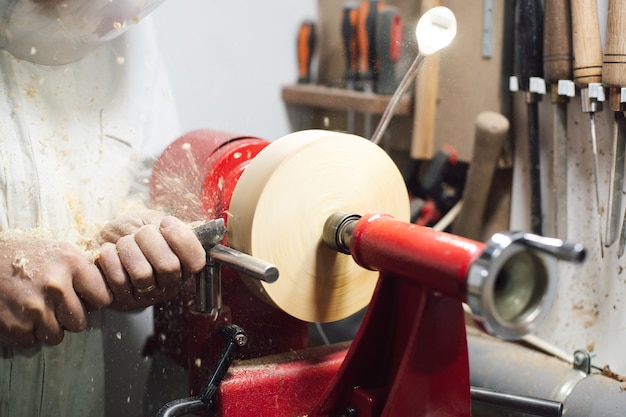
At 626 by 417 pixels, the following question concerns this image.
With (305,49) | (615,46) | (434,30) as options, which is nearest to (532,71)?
(615,46)

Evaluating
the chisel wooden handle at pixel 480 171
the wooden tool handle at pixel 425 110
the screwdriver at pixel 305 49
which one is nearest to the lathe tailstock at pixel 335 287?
the chisel wooden handle at pixel 480 171

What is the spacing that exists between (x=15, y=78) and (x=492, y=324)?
0.98 metres

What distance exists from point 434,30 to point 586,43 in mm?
404

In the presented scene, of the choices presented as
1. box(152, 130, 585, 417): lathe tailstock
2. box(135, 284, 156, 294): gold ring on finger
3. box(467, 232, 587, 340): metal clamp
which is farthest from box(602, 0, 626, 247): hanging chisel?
box(135, 284, 156, 294): gold ring on finger

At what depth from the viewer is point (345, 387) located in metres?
0.94

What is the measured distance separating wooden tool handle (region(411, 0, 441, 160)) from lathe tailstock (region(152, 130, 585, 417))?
0.74 m

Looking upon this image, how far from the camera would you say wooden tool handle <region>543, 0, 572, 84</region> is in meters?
1.35

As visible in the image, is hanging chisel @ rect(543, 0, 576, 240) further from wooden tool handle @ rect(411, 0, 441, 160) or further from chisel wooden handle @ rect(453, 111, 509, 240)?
wooden tool handle @ rect(411, 0, 441, 160)

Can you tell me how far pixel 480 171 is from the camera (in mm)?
1632

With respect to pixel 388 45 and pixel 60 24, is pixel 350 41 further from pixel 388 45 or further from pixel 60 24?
pixel 60 24

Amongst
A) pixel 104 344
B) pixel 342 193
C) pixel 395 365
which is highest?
pixel 342 193

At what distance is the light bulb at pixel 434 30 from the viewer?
1.06 m

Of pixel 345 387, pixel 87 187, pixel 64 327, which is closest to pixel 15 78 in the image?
pixel 87 187

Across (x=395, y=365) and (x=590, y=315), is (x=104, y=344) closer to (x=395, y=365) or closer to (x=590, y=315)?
(x=395, y=365)
